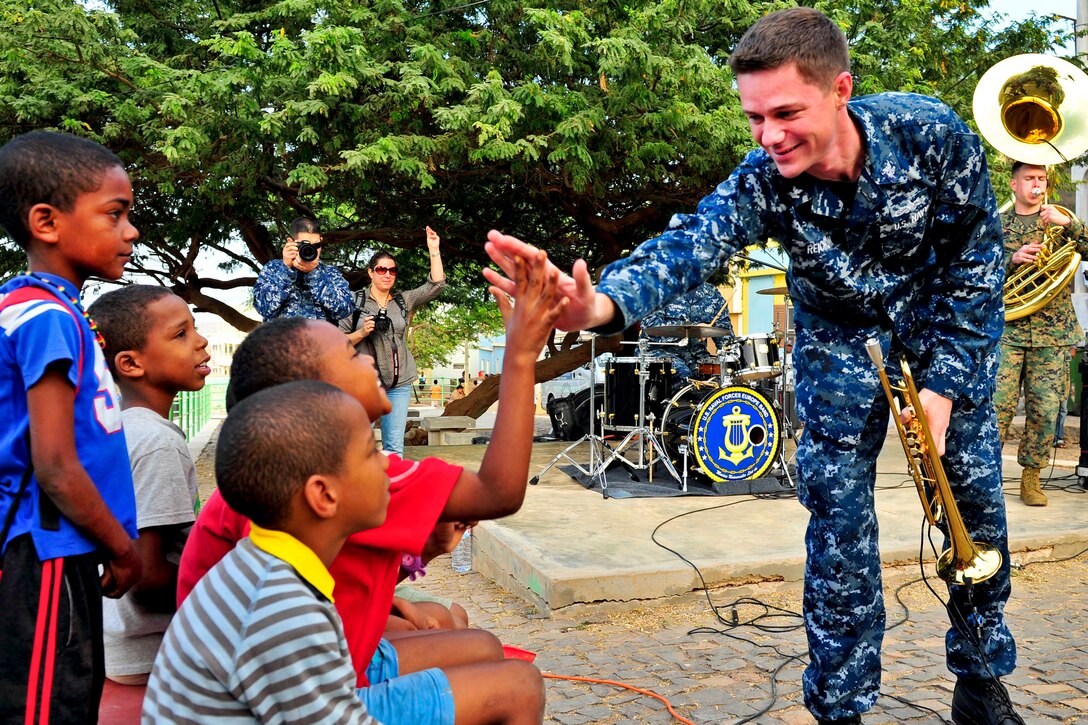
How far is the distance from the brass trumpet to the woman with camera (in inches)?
211

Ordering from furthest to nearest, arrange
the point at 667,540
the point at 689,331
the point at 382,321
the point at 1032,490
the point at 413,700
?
the point at 689,331 < the point at 382,321 < the point at 1032,490 < the point at 667,540 < the point at 413,700

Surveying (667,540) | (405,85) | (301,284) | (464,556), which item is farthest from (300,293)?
(667,540)

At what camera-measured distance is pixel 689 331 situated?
8.65m

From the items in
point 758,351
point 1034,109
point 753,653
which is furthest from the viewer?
point 758,351

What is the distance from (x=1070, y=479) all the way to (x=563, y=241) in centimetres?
807

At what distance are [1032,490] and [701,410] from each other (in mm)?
2592

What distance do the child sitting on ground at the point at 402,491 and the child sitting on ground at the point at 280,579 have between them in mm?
240

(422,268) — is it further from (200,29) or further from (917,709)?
(917,709)

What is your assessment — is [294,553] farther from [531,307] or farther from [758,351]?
[758,351]

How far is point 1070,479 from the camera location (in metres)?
8.66

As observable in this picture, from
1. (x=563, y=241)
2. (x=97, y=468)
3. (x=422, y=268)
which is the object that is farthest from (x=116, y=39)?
(x=97, y=468)

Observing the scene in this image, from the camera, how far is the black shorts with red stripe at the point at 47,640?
2.09 m

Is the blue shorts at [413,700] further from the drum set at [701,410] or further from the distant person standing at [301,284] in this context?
the drum set at [701,410]

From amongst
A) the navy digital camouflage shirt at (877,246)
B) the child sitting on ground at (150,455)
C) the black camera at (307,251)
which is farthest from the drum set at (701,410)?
the child sitting on ground at (150,455)
